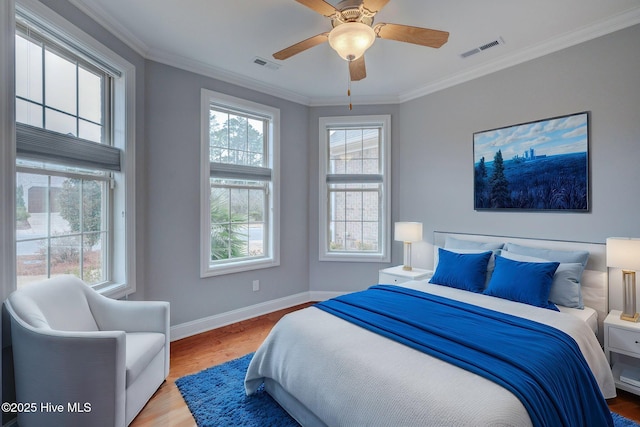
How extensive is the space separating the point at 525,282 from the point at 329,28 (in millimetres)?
2572

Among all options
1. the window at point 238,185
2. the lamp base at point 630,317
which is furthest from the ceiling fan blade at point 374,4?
the lamp base at point 630,317

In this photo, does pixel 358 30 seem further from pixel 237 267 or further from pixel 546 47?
pixel 237 267


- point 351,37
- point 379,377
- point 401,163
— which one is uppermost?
point 351,37

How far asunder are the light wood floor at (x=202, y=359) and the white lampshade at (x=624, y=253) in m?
0.93

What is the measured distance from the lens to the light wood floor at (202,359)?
1949 mm

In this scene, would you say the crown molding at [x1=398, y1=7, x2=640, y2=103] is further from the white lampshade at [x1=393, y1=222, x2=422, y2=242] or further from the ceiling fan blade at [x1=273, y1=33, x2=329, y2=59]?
the ceiling fan blade at [x1=273, y1=33, x2=329, y2=59]

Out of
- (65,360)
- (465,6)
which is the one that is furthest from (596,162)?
(65,360)

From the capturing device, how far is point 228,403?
2.06 metres

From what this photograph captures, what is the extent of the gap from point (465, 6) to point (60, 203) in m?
3.29

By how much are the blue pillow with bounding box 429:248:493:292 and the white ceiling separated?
1.93 metres

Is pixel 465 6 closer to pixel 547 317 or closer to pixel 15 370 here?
pixel 547 317

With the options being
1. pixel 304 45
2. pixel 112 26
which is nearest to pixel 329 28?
pixel 304 45

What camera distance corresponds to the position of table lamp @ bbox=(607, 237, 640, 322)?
2.09 meters

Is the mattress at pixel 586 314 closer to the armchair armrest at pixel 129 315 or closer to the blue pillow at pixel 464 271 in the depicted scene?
the blue pillow at pixel 464 271
